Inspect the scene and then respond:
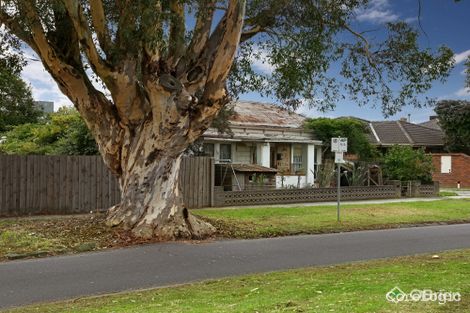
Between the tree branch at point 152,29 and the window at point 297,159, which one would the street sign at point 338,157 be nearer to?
the tree branch at point 152,29

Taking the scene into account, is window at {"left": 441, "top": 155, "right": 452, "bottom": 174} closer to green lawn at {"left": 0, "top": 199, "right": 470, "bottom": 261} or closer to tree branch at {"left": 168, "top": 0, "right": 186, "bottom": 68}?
green lawn at {"left": 0, "top": 199, "right": 470, "bottom": 261}

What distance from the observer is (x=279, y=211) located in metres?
19.6

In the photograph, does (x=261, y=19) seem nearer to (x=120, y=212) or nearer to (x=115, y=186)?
(x=120, y=212)

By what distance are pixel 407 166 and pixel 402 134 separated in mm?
18630

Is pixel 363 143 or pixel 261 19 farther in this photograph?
pixel 363 143

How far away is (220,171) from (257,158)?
6.55 meters

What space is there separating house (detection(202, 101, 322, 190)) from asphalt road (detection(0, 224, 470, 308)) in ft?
46.3

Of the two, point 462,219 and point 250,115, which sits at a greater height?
point 250,115

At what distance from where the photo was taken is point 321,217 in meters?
18.2

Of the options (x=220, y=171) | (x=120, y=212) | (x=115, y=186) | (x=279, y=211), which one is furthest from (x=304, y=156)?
(x=120, y=212)

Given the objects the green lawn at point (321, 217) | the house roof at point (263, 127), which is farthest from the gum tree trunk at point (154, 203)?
the house roof at point (263, 127)

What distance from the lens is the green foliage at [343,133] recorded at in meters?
34.7

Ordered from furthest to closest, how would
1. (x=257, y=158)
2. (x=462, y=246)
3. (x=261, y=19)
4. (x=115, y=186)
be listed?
(x=257, y=158)
(x=115, y=186)
(x=261, y=19)
(x=462, y=246)

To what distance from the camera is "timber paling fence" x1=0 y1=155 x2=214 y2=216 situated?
17.2 m
